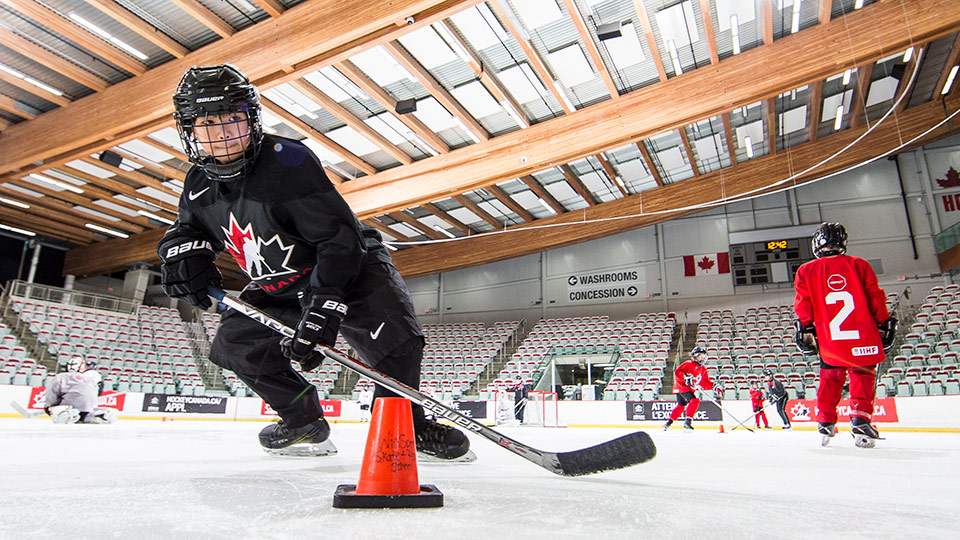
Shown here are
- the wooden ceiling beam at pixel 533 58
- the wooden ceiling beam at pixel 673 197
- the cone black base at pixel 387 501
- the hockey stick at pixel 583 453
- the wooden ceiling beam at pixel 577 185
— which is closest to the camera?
the cone black base at pixel 387 501

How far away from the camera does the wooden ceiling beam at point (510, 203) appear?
567 inches

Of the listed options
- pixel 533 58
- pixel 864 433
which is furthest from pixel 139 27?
pixel 864 433

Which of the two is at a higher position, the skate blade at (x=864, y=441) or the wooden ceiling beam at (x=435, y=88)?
the wooden ceiling beam at (x=435, y=88)

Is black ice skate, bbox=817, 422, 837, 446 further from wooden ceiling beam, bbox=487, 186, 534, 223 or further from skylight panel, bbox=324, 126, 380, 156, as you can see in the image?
wooden ceiling beam, bbox=487, 186, 534, 223

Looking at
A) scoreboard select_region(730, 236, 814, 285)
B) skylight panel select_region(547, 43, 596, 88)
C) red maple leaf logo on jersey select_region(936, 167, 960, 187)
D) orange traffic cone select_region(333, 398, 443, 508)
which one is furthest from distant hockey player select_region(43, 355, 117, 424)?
red maple leaf logo on jersey select_region(936, 167, 960, 187)

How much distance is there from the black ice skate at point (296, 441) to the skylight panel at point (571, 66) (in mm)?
8223

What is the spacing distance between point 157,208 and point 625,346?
44.8 ft

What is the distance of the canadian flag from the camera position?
54.9ft

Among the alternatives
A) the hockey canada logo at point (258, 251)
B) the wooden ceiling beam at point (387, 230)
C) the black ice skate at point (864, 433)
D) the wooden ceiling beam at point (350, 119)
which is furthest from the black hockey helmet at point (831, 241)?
the wooden ceiling beam at point (387, 230)

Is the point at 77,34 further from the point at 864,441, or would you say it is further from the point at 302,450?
the point at 864,441

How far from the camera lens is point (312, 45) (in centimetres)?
722

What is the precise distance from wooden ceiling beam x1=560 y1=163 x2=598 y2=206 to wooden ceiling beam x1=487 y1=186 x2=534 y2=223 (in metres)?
1.79

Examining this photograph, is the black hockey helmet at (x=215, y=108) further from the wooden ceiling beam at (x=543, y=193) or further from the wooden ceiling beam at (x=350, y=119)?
the wooden ceiling beam at (x=543, y=193)

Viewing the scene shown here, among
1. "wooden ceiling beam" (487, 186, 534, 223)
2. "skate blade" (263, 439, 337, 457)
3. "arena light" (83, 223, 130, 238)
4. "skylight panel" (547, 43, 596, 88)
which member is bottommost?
"skate blade" (263, 439, 337, 457)
